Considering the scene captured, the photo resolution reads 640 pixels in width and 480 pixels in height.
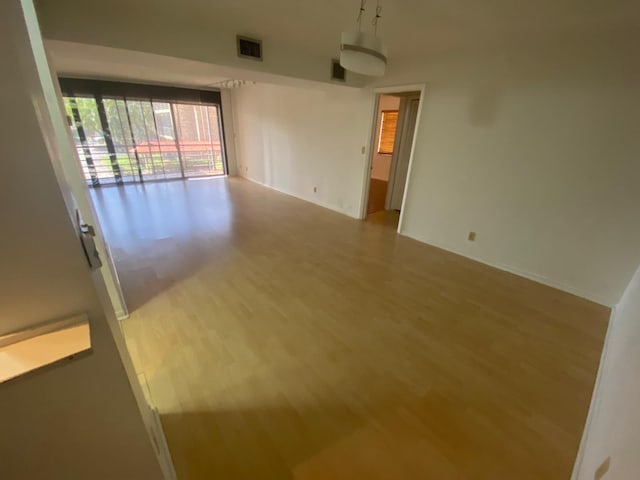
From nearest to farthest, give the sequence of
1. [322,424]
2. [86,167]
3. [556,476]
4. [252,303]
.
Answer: [556,476] → [322,424] → [252,303] → [86,167]

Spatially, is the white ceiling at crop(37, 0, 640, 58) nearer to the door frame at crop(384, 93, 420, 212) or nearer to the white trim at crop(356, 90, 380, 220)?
the white trim at crop(356, 90, 380, 220)

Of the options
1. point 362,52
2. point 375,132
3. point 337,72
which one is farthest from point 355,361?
point 337,72

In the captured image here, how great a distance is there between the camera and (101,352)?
0.71 meters

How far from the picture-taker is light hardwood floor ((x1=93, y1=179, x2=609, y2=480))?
133cm

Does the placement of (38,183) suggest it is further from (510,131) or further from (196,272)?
Result: (510,131)

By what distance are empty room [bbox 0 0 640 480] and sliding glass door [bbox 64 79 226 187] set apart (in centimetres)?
171

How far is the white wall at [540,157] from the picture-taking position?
2295 mm

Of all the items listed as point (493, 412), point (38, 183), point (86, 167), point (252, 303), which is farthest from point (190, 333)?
point (86, 167)

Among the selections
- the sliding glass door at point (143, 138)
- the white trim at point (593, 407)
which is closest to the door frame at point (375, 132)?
the white trim at point (593, 407)

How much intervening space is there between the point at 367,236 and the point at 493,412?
8.78 ft

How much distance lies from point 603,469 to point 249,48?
3850mm

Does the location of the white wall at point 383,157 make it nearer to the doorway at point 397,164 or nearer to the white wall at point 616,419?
the doorway at point 397,164

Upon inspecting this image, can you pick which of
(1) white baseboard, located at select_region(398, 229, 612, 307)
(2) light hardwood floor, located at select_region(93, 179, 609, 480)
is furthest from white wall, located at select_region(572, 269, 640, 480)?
(1) white baseboard, located at select_region(398, 229, 612, 307)

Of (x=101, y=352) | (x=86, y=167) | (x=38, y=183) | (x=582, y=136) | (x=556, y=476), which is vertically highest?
(x=582, y=136)
